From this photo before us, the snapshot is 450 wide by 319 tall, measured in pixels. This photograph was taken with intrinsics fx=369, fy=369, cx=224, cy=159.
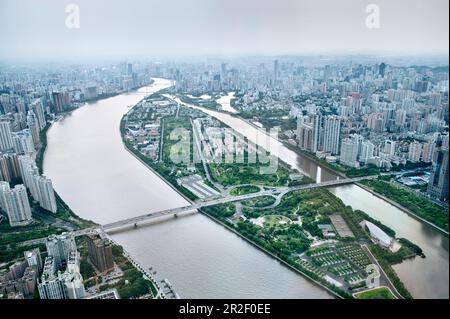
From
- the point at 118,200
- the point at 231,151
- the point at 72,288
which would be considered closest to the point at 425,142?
the point at 231,151

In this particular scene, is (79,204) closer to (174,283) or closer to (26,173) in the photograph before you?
(26,173)

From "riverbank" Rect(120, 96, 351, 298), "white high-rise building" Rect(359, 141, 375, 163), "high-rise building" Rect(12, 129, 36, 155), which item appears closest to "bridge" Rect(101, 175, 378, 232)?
"riverbank" Rect(120, 96, 351, 298)

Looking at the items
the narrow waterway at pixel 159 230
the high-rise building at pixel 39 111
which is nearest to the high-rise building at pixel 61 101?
the high-rise building at pixel 39 111

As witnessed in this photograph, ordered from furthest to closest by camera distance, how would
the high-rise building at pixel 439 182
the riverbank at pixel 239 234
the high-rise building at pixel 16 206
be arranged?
the high-rise building at pixel 16 206 → the high-rise building at pixel 439 182 → the riverbank at pixel 239 234

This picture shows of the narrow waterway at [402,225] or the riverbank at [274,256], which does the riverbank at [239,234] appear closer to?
the riverbank at [274,256]

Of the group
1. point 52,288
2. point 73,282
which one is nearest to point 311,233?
point 73,282
